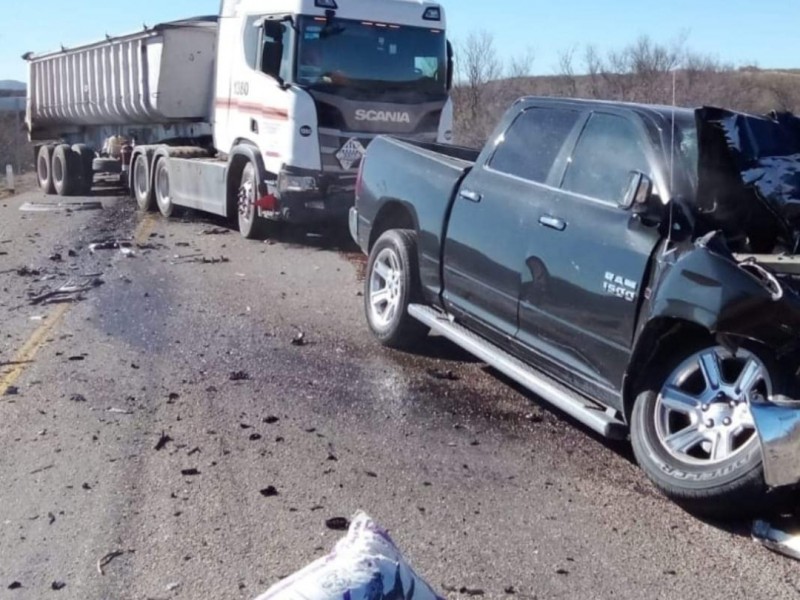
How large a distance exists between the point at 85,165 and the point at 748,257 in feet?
65.7

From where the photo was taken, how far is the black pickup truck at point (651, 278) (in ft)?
16.1

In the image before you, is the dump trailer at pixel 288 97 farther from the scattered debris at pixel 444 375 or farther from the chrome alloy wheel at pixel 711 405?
the chrome alloy wheel at pixel 711 405

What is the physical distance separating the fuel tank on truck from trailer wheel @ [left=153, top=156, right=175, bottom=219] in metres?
0.75

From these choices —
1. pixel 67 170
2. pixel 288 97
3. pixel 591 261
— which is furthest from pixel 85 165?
pixel 591 261

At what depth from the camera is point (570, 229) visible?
6020 mm

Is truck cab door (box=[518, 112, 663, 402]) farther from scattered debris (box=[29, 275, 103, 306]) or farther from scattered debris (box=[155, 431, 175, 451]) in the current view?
scattered debris (box=[29, 275, 103, 306])

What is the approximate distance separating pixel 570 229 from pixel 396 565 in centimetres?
318

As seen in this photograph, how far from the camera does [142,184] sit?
62.8 ft

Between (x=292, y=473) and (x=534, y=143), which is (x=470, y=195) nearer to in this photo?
(x=534, y=143)

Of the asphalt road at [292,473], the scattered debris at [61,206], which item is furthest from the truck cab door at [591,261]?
the scattered debris at [61,206]

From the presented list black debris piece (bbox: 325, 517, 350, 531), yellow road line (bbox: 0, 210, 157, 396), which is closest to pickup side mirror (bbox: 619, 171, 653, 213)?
black debris piece (bbox: 325, 517, 350, 531)

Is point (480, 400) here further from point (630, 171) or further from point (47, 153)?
point (47, 153)

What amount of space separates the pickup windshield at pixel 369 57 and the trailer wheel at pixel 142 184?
623cm

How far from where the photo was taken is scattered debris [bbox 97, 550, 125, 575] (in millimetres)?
4555
